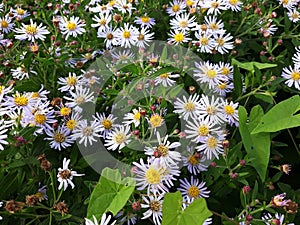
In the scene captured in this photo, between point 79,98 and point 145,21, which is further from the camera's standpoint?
point 145,21

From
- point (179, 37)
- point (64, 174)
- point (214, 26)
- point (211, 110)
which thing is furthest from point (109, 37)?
point (64, 174)

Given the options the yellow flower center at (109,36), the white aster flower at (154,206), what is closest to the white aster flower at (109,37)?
the yellow flower center at (109,36)

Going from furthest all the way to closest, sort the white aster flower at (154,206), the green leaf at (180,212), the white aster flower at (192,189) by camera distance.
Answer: the white aster flower at (192,189) → the white aster flower at (154,206) → the green leaf at (180,212)

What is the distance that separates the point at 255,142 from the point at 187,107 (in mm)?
192

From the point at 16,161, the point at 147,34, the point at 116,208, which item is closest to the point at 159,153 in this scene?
the point at 116,208

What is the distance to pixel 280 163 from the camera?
4.21 ft

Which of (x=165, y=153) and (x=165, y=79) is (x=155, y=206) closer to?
(x=165, y=153)

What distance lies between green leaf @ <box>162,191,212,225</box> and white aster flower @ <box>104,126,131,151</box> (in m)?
0.24

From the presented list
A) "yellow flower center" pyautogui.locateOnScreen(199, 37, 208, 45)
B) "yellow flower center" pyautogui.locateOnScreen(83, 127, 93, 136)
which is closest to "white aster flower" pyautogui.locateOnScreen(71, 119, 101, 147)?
"yellow flower center" pyautogui.locateOnScreen(83, 127, 93, 136)

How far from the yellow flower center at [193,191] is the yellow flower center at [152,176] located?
12cm

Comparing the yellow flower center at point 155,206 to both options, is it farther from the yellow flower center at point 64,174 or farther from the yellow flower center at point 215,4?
the yellow flower center at point 215,4

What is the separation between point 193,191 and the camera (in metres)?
1.10

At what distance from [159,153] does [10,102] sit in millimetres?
402

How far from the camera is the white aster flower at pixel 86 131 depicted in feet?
3.71
